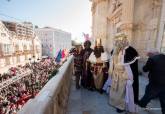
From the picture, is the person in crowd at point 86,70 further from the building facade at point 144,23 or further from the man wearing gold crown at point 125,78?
the building facade at point 144,23

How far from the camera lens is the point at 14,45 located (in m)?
26.8

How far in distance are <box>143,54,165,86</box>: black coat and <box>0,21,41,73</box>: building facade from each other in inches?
926

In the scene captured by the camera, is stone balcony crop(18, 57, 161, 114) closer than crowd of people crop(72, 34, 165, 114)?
Yes

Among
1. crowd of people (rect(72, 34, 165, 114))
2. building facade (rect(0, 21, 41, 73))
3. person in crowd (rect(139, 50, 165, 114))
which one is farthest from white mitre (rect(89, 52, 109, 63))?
building facade (rect(0, 21, 41, 73))

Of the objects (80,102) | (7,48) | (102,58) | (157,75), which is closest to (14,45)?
(7,48)

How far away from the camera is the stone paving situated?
123 inches

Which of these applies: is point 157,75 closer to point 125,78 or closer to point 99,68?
point 125,78

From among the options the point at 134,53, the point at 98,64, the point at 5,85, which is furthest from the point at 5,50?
the point at 134,53

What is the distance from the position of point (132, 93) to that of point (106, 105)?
2.62ft

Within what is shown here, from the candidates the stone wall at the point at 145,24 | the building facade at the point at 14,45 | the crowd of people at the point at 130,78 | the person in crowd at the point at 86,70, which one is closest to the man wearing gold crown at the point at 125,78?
the crowd of people at the point at 130,78

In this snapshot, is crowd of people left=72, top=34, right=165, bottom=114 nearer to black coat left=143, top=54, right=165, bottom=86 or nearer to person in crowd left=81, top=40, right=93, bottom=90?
black coat left=143, top=54, right=165, bottom=86

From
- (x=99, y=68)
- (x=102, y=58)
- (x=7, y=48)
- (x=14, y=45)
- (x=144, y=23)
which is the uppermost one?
(x=144, y=23)

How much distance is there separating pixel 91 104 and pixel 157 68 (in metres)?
1.77

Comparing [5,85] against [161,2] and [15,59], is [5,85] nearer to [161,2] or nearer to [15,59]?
[161,2]
